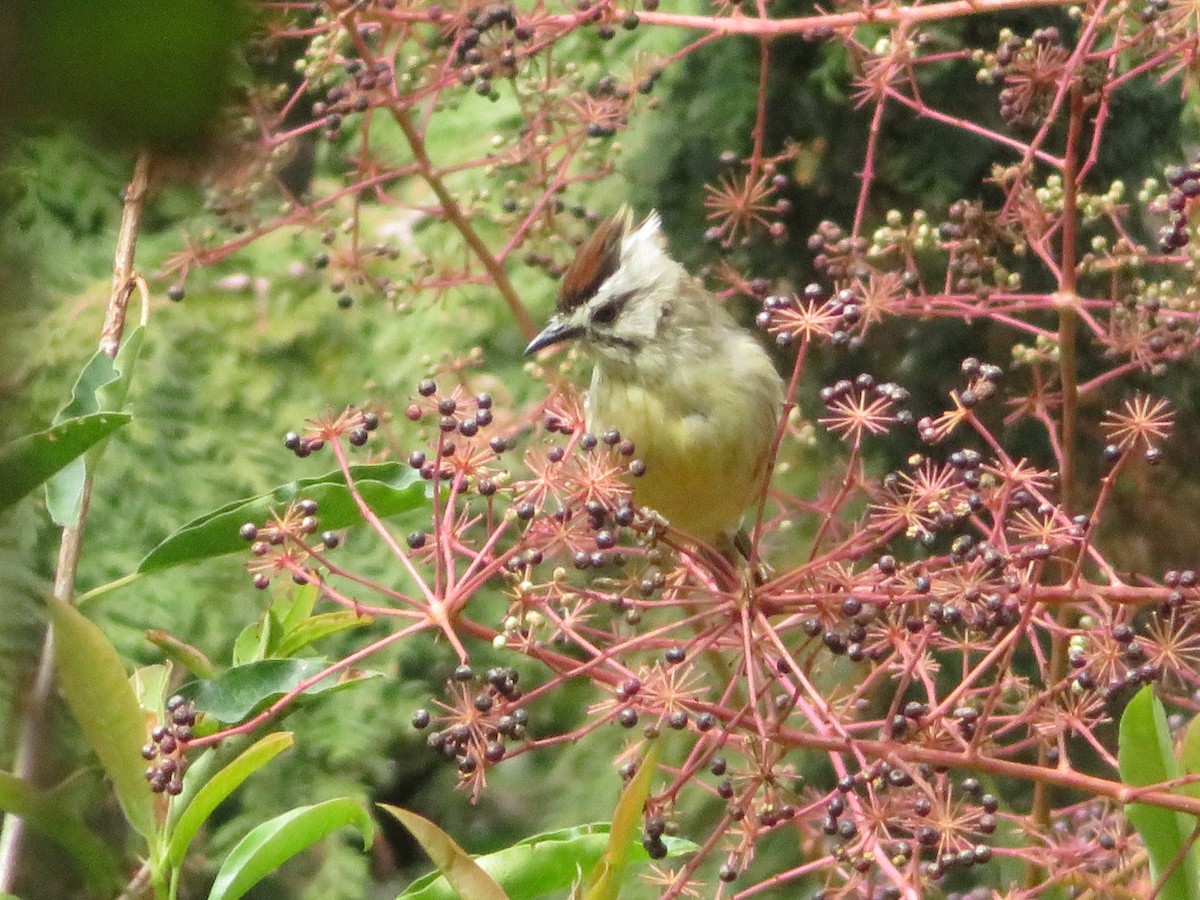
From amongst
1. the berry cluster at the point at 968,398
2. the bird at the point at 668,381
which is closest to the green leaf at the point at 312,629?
the berry cluster at the point at 968,398

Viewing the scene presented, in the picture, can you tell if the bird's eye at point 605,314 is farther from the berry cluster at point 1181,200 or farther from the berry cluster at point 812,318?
the berry cluster at point 1181,200

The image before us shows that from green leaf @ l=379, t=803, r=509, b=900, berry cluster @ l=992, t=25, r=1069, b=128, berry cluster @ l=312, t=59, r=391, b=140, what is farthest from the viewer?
berry cluster @ l=312, t=59, r=391, b=140

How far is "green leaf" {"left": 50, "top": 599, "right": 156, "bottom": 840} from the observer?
119cm

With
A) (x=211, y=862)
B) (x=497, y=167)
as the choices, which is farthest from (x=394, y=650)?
(x=497, y=167)

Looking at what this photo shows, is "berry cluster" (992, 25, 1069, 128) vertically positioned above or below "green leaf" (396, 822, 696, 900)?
above

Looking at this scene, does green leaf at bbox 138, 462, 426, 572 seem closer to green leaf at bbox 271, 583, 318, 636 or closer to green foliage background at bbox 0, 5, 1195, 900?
green leaf at bbox 271, 583, 318, 636

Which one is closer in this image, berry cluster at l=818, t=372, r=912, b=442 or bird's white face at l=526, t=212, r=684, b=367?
berry cluster at l=818, t=372, r=912, b=442

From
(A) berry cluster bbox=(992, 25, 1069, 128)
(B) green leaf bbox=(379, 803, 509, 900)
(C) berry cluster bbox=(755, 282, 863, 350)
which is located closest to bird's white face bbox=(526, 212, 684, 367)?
(A) berry cluster bbox=(992, 25, 1069, 128)

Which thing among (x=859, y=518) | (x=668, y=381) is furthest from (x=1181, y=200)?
(x=668, y=381)

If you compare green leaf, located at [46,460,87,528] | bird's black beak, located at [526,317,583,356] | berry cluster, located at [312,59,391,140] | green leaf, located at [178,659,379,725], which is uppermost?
berry cluster, located at [312,59,391,140]

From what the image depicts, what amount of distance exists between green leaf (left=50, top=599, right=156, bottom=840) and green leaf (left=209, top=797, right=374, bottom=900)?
9 centimetres

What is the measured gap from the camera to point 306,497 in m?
1.49

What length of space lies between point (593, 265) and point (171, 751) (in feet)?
4.71

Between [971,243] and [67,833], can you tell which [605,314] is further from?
[67,833]
